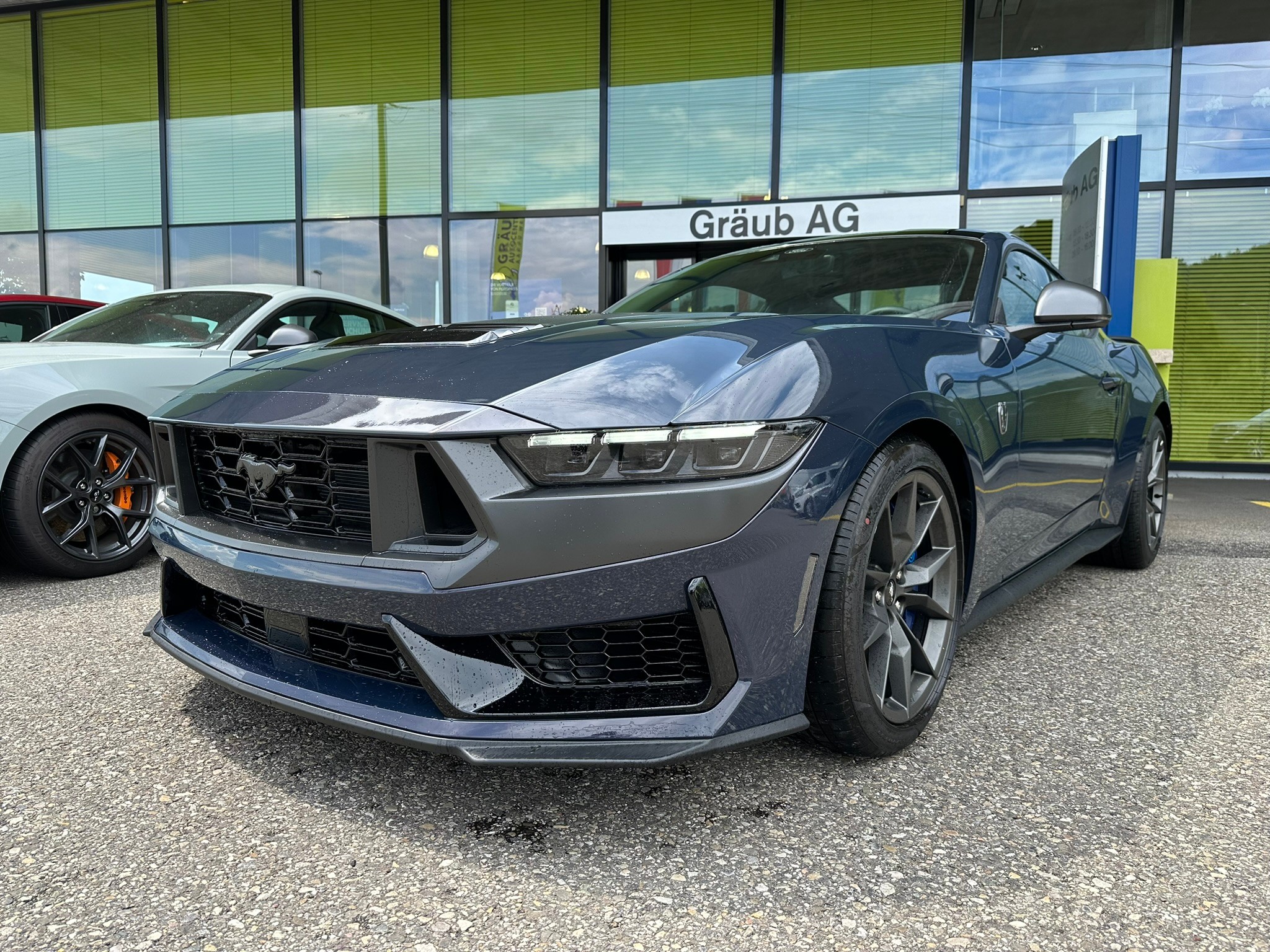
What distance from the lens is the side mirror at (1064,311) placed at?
265cm

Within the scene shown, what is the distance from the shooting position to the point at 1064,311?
2648 millimetres

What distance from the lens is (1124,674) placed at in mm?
2619

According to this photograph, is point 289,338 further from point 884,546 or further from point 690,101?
point 690,101

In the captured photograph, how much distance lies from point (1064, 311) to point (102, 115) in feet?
38.8

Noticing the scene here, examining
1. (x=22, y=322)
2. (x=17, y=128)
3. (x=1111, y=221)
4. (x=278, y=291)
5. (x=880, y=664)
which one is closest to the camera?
(x=880, y=664)

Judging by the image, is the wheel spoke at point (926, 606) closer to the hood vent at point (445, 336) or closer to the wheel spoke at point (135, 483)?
the hood vent at point (445, 336)

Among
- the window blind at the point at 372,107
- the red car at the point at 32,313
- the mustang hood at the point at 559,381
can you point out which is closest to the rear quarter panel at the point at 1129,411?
the mustang hood at the point at 559,381

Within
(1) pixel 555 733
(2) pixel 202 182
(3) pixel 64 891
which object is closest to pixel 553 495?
(1) pixel 555 733

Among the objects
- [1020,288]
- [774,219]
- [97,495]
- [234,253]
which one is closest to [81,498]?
[97,495]

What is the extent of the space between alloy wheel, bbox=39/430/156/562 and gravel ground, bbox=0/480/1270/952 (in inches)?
55.1

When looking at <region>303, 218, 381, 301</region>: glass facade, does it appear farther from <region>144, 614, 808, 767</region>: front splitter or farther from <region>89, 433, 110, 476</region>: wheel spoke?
<region>144, 614, 808, 767</region>: front splitter

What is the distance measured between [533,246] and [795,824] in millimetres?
8524

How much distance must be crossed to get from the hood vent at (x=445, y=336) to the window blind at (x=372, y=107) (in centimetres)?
792

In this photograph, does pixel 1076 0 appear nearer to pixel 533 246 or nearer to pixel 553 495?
pixel 533 246
